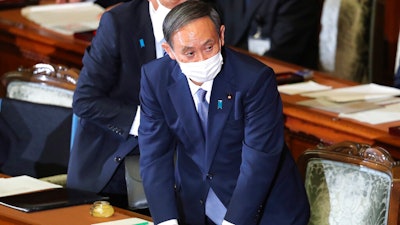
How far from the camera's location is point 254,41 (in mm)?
6480

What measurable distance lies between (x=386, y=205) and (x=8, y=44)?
332cm

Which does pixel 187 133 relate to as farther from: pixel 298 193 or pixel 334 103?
pixel 334 103

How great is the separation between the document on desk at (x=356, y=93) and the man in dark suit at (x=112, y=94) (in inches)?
46.9

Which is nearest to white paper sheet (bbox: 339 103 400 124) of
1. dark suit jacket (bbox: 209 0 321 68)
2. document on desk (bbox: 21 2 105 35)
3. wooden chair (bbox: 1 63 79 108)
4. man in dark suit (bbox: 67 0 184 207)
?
man in dark suit (bbox: 67 0 184 207)

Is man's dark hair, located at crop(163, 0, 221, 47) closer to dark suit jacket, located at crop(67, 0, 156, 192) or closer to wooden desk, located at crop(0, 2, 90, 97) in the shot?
dark suit jacket, located at crop(67, 0, 156, 192)

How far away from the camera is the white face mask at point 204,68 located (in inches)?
136

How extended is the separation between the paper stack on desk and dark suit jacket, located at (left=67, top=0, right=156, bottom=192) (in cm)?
106

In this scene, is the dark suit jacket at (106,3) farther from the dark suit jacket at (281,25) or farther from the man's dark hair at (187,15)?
the man's dark hair at (187,15)

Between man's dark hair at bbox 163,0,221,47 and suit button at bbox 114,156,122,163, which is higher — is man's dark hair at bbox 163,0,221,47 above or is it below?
above

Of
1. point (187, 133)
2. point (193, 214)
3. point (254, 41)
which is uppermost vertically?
point (187, 133)

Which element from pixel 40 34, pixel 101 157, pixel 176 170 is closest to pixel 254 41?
pixel 40 34

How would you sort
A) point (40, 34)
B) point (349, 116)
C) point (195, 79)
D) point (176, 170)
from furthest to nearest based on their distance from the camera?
point (40, 34) → point (349, 116) → point (176, 170) → point (195, 79)

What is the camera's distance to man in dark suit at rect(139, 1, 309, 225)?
11.4 feet

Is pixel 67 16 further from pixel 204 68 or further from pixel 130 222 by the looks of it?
pixel 204 68
